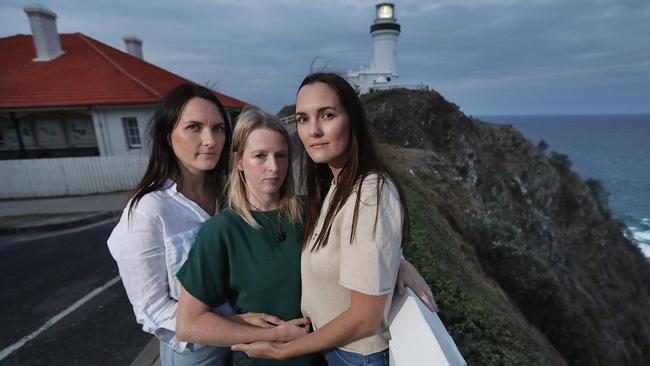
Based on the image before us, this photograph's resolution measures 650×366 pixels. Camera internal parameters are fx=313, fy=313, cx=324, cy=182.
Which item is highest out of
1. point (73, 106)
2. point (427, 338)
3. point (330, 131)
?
point (73, 106)

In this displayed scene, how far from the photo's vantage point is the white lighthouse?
128 ft

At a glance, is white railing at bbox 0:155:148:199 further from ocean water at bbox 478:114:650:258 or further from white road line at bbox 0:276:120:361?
ocean water at bbox 478:114:650:258

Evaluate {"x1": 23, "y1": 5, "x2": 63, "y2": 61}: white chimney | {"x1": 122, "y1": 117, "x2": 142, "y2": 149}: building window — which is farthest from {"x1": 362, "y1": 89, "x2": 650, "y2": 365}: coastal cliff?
{"x1": 23, "y1": 5, "x2": 63, "y2": 61}: white chimney

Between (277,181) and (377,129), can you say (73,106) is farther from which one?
(377,129)

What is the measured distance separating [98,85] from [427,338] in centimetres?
1710

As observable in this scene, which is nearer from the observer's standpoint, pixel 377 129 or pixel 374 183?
pixel 374 183

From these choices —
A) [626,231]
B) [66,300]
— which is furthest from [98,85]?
[626,231]

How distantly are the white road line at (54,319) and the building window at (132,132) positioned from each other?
9.84 meters

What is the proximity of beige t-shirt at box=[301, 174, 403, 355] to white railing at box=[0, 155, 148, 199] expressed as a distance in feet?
38.7

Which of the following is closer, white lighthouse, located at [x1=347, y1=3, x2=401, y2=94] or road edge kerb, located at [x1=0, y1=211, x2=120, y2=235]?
road edge kerb, located at [x1=0, y1=211, x2=120, y2=235]

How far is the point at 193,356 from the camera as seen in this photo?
1714 millimetres

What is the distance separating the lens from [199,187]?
201 centimetres

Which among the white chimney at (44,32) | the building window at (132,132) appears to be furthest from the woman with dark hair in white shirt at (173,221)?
the white chimney at (44,32)

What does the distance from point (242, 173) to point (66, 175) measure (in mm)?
13268
